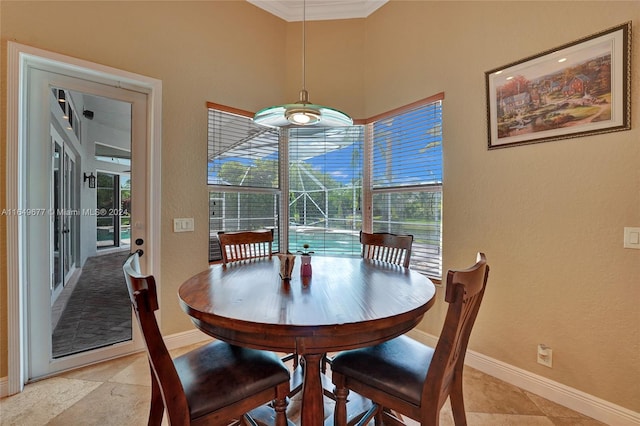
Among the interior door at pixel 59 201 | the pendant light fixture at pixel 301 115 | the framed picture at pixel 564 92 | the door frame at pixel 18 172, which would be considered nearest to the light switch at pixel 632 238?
the framed picture at pixel 564 92

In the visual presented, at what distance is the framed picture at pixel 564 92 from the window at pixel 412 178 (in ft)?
1.79

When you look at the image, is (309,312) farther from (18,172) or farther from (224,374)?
(18,172)

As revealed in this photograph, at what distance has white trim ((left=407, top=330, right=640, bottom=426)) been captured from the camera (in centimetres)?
170

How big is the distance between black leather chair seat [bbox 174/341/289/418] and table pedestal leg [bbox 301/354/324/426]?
0.13 m

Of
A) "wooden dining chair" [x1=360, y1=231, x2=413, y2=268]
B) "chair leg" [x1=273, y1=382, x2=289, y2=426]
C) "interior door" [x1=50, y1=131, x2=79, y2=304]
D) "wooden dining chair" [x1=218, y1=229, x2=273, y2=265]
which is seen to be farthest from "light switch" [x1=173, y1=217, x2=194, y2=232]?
"chair leg" [x1=273, y1=382, x2=289, y2=426]

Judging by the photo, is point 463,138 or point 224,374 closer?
point 224,374

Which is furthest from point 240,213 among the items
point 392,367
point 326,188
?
point 392,367

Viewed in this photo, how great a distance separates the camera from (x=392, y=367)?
1.32m

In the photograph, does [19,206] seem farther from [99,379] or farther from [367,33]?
[367,33]

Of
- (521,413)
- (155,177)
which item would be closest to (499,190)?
(521,413)

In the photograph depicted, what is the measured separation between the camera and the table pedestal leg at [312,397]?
122 cm

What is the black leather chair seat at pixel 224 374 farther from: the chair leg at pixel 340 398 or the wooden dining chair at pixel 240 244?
the wooden dining chair at pixel 240 244

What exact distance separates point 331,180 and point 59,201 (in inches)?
94.5

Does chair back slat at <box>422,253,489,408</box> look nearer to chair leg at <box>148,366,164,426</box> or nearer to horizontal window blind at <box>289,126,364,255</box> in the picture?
chair leg at <box>148,366,164,426</box>
